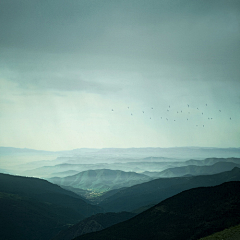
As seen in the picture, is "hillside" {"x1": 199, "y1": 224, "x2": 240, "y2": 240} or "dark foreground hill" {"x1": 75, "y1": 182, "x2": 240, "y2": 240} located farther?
"dark foreground hill" {"x1": 75, "y1": 182, "x2": 240, "y2": 240}

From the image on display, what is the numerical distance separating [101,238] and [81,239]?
17588 mm

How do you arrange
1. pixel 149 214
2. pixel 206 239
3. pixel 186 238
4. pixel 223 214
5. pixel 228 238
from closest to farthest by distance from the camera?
pixel 228 238, pixel 206 239, pixel 186 238, pixel 223 214, pixel 149 214

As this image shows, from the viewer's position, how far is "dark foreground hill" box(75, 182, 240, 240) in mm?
134500

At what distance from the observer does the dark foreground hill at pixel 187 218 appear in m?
134

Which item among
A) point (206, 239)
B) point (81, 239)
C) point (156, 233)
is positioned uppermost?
point (206, 239)

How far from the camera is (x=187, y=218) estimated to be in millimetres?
153750

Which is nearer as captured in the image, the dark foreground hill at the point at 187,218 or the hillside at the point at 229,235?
the hillside at the point at 229,235

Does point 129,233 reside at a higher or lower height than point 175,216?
lower

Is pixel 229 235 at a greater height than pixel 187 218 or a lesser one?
greater

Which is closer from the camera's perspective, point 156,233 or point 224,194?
point 156,233

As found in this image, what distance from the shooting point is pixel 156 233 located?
148 m

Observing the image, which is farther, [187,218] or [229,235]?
[187,218]

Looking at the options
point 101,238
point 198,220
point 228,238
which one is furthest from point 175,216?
point 228,238

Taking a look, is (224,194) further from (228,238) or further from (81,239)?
(81,239)
